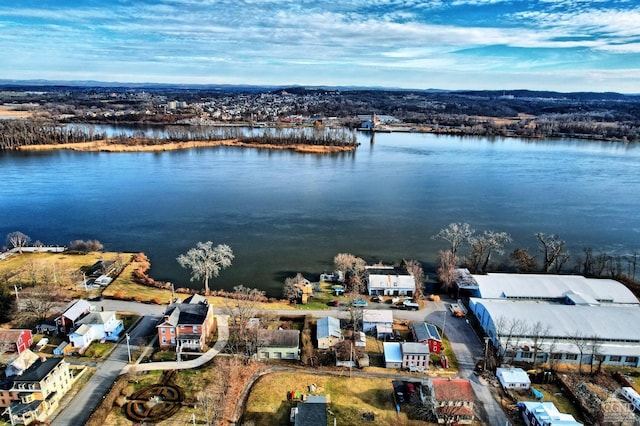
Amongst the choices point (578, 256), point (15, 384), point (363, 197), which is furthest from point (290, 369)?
point (363, 197)

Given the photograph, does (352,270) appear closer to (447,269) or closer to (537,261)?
(447,269)

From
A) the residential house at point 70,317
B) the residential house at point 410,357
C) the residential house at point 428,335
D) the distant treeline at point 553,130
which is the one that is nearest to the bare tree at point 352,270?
the residential house at point 428,335

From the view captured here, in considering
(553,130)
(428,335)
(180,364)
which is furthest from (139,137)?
(553,130)

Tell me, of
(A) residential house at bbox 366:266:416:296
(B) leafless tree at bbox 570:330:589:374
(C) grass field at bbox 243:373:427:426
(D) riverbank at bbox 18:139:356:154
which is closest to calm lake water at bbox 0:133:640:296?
(D) riverbank at bbox 18:139:356:154

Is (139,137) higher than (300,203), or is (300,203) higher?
(139,137)

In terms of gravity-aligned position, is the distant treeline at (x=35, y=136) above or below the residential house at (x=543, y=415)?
above

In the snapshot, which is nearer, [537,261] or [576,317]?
[576,317]

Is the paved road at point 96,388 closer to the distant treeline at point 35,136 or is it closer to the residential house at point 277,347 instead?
the residential house at point 277,347
